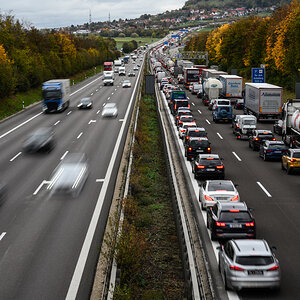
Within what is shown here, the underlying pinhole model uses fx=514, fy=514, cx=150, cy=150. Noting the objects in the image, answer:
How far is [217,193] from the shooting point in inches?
841

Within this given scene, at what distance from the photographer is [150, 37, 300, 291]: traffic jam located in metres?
13.5

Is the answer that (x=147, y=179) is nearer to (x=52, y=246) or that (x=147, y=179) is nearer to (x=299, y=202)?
(x=299, y=202)

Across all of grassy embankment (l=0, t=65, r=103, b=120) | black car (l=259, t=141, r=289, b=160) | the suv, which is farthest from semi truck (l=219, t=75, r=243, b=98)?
the suv

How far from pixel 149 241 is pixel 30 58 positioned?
64486 millimetres

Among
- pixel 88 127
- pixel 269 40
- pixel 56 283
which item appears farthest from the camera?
pixel 269 40

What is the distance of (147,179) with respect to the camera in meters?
27.9

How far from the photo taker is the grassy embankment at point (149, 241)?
47.6 feet

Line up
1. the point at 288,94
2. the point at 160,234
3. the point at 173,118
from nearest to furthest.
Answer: the point at 160,234 < the point at 173,118 < the point at 288,94

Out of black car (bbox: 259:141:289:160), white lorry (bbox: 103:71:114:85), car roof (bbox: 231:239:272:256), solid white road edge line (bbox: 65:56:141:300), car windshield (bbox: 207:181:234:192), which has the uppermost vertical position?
car roof (bbox: 231:239:272:256)

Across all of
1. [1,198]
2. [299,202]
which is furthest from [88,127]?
[299,202]

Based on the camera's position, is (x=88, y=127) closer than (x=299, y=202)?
No

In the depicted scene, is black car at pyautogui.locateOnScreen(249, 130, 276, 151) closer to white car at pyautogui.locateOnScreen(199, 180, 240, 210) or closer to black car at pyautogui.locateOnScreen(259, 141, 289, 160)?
black car at pyautogui.locateOnScreen(259, 141, 289, 160)

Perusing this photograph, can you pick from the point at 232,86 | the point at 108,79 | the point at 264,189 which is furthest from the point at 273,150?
the point at 108,79

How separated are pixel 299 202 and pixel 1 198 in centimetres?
1379
